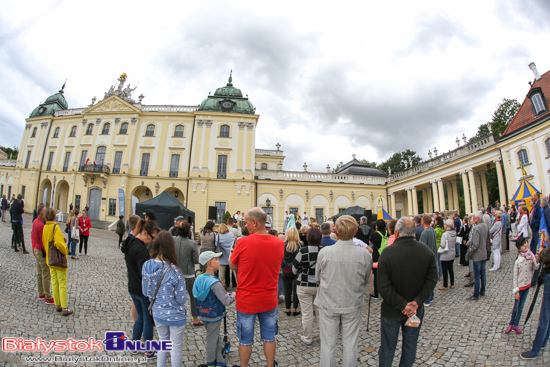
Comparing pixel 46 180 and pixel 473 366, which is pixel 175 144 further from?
pixel 473 366

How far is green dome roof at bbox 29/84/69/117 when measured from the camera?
32.9 m

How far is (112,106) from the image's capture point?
28.9m

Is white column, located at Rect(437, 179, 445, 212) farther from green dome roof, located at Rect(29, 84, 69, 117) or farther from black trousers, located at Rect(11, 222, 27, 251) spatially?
green dome roof, located at Rect(29, 84, 69, 117)

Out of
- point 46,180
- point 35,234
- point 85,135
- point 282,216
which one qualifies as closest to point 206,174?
point 282,216

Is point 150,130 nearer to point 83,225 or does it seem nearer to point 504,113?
point 83,225

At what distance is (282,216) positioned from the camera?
1086 inches

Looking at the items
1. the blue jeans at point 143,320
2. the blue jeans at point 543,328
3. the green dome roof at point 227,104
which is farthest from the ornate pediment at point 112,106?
the blue jeans at point 543,328

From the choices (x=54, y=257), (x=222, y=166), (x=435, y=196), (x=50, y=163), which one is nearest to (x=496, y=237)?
(x=54, y=257)

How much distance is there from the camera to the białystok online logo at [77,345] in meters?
3.47

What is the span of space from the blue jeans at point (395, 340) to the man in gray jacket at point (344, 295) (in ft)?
0.93

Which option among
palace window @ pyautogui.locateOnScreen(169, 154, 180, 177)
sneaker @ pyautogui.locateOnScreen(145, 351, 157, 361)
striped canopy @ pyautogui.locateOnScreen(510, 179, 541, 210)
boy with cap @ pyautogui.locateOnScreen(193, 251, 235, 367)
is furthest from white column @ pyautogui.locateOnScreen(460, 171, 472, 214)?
palace window @ pyautogui.locateOnScreen(169, 154, 180, 177)

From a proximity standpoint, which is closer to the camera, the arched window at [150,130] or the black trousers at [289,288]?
the black trousers at [289,288]

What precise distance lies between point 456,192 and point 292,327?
26.0 m

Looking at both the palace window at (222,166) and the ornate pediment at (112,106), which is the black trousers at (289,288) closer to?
the palace window at (222,166)
